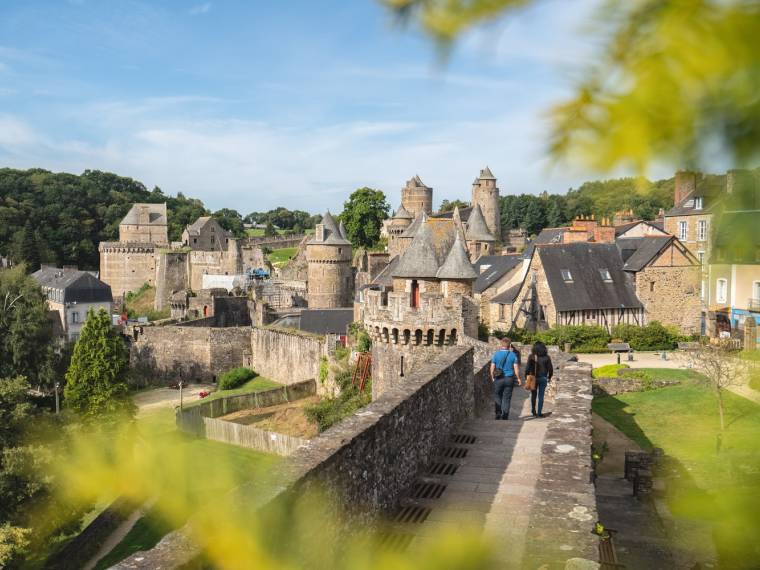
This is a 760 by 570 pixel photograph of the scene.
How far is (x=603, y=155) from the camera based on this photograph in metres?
1.23

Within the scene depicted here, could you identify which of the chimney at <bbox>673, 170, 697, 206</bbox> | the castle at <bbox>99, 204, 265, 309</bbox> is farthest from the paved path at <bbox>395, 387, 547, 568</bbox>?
the castle at <bbox>99, 204, 265, 309</bbox>

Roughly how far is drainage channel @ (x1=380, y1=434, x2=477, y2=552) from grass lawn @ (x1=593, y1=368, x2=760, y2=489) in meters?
4.81

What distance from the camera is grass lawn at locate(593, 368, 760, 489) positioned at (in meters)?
15.0

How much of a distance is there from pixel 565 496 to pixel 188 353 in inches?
1604

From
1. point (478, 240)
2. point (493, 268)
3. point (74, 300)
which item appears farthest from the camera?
point (74, 300)

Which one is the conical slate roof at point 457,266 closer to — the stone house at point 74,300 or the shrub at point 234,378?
the shrub at point 234,378

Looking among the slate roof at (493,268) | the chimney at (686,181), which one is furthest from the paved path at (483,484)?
the slate roof at (493,268)

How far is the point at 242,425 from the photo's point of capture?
28938 mm

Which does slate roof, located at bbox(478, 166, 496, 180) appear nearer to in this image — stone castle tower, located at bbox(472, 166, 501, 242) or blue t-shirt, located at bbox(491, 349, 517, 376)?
stone castle tower, located at bbox(472, 166, 501, 242)

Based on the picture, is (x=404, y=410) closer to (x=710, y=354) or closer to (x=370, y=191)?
(x=710, y=354)

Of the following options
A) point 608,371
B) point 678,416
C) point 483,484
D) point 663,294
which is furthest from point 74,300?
point 483,484

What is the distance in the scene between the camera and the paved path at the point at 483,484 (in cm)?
748

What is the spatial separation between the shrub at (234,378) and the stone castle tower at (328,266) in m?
8.35

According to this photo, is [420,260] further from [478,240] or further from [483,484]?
[478,240]
